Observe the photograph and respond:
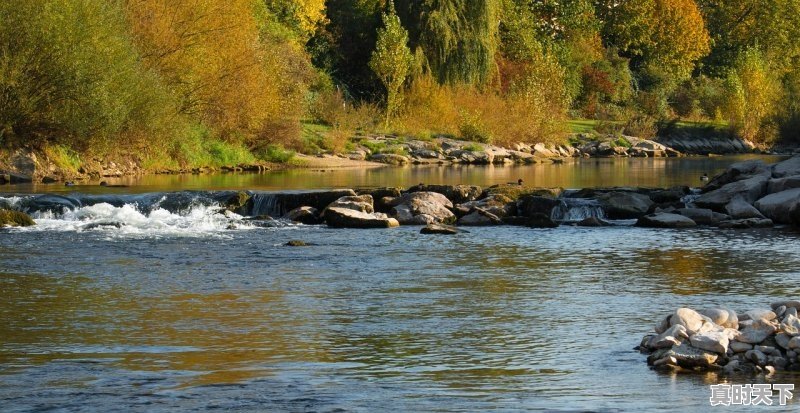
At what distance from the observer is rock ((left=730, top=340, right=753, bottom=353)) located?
12.6 m

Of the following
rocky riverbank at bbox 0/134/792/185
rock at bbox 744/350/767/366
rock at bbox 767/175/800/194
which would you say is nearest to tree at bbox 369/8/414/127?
rocky riverbank at bbox 0/134/792/185

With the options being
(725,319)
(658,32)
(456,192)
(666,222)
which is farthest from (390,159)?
(725,319)

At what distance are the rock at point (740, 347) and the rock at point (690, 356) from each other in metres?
0.29

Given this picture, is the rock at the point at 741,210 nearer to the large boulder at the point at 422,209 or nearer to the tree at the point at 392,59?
the large boulder at the point at 422,209

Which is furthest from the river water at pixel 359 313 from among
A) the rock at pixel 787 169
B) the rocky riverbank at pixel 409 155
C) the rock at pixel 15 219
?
the rocky riverbank at pixel 409 155

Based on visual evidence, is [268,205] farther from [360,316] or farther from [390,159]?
[390,159]

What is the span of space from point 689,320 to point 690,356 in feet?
1.90

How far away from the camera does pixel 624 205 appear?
100ft

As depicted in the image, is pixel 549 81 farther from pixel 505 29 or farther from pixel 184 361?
pixel 184 361

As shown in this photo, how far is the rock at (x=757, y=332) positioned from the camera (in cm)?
1263

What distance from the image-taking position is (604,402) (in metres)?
11.2

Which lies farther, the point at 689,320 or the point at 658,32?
the point at 658,32

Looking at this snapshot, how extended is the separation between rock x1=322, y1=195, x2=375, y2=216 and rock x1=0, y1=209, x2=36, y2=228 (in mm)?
7048

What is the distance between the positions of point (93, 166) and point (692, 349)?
31.5 meters
